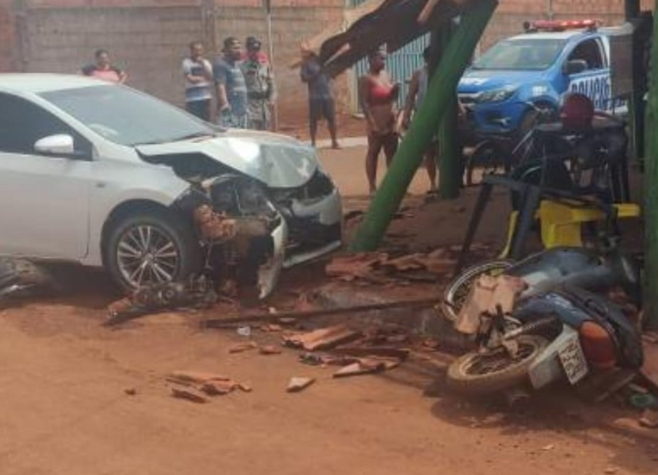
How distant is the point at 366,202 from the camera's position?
12664 mm

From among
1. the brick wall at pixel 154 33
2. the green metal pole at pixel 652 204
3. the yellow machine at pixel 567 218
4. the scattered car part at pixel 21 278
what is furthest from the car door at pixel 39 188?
the brick wall at pixel 154 33

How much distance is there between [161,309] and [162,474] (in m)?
2.98

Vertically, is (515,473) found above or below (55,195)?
below

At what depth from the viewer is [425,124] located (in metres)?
8.52

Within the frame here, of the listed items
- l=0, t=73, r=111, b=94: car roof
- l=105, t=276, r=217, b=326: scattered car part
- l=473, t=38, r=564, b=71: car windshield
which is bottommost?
l=105, t=276, r=217, b=326: scattered car part

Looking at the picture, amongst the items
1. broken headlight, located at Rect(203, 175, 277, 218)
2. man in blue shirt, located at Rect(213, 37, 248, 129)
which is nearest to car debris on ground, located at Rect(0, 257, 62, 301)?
broken headlight, located at Rect(203, 175, 277, 218)

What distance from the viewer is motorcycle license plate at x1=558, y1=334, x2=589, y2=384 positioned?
5.23 meters

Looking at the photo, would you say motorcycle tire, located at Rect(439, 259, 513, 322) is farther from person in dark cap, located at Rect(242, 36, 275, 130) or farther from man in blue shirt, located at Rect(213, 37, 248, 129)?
person in dark cap, located at Rect(242, 36, 275, 130)

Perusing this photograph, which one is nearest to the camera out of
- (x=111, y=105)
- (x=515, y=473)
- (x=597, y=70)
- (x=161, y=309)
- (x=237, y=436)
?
(x=515, y=473)

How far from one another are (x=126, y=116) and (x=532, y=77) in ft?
27.2

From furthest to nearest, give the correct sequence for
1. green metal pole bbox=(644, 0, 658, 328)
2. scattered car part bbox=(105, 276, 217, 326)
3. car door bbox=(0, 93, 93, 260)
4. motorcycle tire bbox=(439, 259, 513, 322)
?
car door bbox=(0, 93, 93, 260) < scattered car part bbox=(105, 276, 217, 326) < motorcycle tire bbox=(439, 259, 513, 322) < green metal pole bbox=(644, 0, 658, 328)

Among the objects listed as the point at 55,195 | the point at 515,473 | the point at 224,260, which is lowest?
the point at 515,473

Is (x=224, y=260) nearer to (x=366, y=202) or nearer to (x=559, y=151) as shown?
(x=559, y=151)

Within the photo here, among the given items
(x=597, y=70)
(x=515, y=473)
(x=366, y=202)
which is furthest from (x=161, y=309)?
(x=597, y=70)
